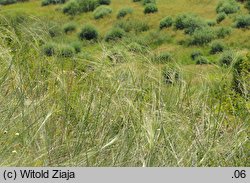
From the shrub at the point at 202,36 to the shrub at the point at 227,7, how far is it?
2.84 m

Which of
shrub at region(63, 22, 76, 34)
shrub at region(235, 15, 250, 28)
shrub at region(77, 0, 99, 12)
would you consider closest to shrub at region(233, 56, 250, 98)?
shrub at region(235, 15, 250, 28)

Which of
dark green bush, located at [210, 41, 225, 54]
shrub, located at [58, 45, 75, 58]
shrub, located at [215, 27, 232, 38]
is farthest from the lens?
shrub, located at [215, 27, 232, 38]

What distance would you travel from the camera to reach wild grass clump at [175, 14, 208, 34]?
101ft

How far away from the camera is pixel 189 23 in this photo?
3098 cm

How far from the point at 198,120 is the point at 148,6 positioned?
103 ft

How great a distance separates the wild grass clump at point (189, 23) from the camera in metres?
30.6

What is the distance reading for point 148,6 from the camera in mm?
34625

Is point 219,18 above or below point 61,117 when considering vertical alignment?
below

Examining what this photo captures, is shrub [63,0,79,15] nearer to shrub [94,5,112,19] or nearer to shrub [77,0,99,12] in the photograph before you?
shrub [77,0,99,12]

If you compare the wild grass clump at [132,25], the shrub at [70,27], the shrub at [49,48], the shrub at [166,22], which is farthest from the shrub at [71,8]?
the shrub at [49,48]

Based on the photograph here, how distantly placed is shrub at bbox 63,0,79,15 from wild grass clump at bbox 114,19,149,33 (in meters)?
5.34
